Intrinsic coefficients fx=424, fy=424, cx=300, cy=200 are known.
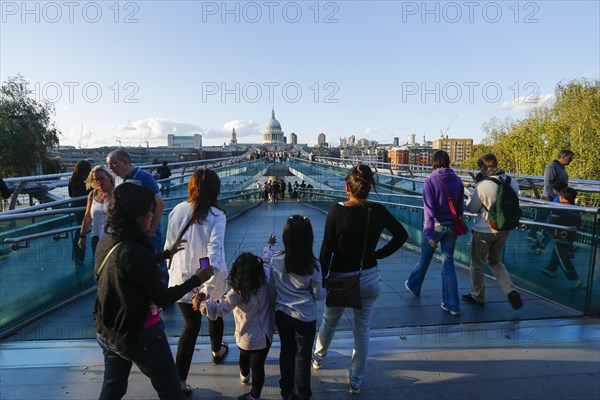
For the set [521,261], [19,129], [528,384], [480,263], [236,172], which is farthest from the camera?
[19,129]

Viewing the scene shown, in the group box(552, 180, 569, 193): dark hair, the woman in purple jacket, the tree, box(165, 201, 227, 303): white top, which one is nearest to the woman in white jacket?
box(165, 201, 227, 303): white top

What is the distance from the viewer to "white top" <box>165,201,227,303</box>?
2.95 meters

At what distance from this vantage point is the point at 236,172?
19.6m

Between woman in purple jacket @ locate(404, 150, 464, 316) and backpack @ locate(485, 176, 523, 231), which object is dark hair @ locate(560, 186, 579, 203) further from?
woman in purple jacket @ locate(404, 150, 464, 316)

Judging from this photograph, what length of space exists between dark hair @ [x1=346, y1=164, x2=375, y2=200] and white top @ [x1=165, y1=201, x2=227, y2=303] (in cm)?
98

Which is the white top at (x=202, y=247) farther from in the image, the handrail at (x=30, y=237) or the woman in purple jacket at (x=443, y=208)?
the woman in purple jacket at (x=443, y=208)

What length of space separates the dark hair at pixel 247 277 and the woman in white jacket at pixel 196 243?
0.12 metres

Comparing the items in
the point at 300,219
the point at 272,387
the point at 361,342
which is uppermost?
the point at 300,219

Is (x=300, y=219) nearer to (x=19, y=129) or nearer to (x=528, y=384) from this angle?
(x=528, y=384)

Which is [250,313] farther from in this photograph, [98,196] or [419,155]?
[419,155]

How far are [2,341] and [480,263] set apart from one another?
481 cm

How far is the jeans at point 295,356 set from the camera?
2.86 metres

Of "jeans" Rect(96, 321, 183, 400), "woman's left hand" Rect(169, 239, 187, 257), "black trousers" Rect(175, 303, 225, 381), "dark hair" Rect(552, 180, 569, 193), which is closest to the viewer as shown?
"jeans" Rect(96, 321, 183, 400)

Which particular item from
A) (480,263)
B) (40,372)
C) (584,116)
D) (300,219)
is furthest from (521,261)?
(584,116)
